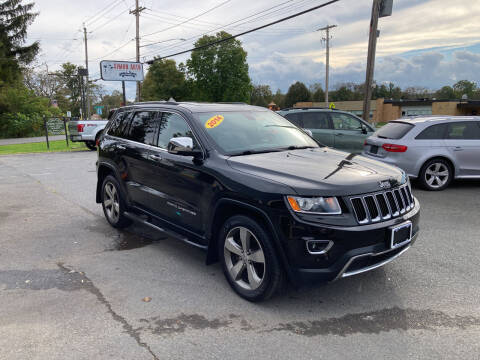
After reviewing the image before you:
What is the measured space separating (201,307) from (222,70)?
6190cm

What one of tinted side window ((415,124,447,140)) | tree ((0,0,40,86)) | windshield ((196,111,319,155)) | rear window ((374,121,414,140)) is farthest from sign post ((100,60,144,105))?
windshield ((196,111,319,155))

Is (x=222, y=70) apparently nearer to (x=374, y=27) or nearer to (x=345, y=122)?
(x=374, y=27)

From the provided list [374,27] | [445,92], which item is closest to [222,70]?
[374,27]

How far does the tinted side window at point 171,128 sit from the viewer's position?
14.4ft

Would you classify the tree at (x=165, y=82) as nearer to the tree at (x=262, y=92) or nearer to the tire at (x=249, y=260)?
the tree at (x=262, y=92)

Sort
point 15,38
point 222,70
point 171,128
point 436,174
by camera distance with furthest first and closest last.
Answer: point 222,70 < point 15,38 < point 436,174 < point 171,128

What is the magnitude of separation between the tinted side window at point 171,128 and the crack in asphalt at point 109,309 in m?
1.69

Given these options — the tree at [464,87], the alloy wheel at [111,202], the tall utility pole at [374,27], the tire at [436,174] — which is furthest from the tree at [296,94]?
the alloy wheel at [111,202]

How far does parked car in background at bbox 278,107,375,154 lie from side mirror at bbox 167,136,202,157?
7210mm

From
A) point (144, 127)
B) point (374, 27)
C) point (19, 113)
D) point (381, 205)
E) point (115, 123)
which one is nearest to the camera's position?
point (381, 205)

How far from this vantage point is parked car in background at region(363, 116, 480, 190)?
822 centimetres

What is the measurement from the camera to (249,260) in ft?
11.6

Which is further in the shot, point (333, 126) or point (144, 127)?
point (333, 126)

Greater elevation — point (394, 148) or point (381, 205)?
point (394, 148)
